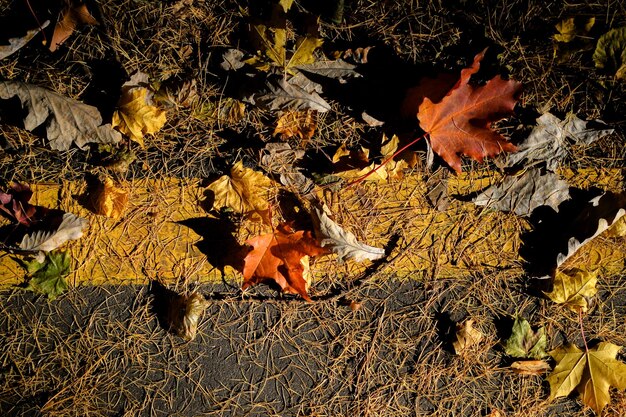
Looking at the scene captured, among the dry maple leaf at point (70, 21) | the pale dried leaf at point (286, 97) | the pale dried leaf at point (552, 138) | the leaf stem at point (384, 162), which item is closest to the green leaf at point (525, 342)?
the pale dried leaf at point (552, 138)

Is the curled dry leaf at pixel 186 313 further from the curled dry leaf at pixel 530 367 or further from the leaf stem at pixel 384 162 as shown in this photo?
the curled dry leaf at pixel 530 367

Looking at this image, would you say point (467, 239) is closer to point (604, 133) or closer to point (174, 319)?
point (604, 133)

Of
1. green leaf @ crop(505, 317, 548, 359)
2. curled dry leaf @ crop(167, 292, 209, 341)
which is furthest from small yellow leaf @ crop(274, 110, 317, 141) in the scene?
green leaf @ crop(505, 317, 548, 359)

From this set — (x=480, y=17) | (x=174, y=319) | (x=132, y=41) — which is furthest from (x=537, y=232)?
(x=132, y=41)

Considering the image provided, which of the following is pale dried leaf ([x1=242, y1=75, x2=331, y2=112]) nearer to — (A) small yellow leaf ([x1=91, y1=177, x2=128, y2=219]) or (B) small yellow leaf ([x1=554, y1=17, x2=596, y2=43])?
(A) small yellow leaf ([x1=91, y1=177, x2=128, y2=219])

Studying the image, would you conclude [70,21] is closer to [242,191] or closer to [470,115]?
[242,191]

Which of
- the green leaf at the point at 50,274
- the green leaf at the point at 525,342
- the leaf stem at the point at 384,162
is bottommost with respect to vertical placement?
the green leaf at the point at 525,342

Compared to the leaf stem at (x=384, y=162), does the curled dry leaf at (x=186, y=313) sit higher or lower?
lower
